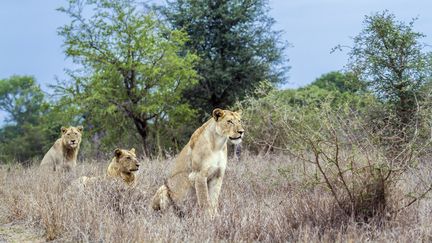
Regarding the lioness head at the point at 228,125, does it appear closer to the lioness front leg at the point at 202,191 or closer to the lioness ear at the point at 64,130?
→ the lioness front leg at the point at 202,191

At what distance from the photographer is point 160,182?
1083cm

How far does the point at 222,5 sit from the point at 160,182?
25.2 meters

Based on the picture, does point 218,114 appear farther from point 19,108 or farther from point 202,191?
point 19,108

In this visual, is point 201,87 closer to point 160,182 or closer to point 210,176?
point 160,182

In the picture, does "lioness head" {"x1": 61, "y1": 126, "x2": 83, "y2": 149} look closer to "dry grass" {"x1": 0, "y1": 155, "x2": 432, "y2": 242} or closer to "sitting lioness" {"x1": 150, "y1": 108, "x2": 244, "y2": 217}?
"dry grass" {"x1": 0, "y1": 155, "x2": 432, "y2": 242}

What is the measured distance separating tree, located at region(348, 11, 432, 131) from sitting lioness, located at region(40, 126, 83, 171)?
7528 millimetres

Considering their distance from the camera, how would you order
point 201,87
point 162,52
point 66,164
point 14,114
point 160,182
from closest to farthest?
point 160,182 < point 66,164 < point 162,52 < point 201,87 < point 14,114

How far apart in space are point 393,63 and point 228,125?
9.22 meters

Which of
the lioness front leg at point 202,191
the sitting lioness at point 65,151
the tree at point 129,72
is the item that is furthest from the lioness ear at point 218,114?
the tree at point 129,72

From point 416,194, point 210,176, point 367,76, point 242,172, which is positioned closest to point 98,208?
point 210,176

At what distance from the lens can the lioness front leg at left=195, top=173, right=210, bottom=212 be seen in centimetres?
807

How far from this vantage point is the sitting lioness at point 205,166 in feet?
26.7

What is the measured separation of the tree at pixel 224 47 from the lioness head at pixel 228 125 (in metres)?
25.8

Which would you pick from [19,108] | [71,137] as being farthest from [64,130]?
[19,108]
